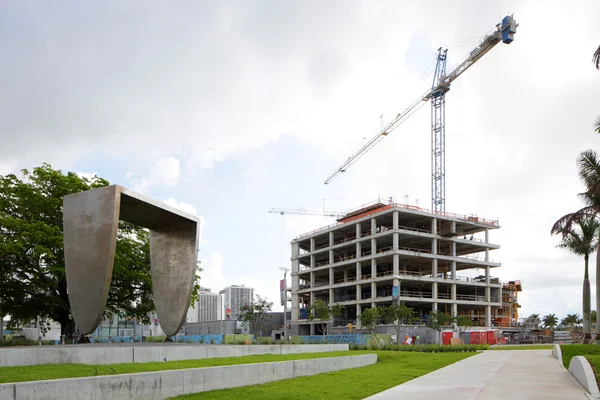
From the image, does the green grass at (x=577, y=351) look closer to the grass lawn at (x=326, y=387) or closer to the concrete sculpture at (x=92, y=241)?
the grass lawn at (x=326, y=387)

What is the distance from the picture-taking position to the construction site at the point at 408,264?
78.4 m

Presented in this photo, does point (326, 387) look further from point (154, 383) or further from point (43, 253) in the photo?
point (43, 253)

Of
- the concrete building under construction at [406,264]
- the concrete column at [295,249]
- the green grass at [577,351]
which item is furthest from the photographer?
the concrete column at [295,249]

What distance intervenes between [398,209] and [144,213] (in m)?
57.3

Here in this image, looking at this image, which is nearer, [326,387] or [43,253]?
[326,387]

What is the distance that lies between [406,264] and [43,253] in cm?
→ 6244

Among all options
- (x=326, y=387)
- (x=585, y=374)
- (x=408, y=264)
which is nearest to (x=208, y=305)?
(x=408, y=264)

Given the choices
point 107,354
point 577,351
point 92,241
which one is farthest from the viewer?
point 577,351

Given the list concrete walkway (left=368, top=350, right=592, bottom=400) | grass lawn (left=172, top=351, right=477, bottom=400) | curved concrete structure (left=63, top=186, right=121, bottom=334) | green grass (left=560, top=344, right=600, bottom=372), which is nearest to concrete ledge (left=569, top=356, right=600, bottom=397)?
concrete walkway (left=368, top=350, right=592, bottom=400)

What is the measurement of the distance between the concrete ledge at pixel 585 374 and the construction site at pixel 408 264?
51.0m

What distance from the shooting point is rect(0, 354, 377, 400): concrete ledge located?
392 inches

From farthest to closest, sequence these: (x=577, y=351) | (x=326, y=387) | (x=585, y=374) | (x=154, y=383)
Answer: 1. (x=577, y=351)
2. (x=326, y=387)
3. (x=585, y=374)
4. (x=154, y=383)

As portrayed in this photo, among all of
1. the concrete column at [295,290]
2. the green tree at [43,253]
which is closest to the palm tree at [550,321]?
the concrete column at [295,290]

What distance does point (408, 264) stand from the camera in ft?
278
